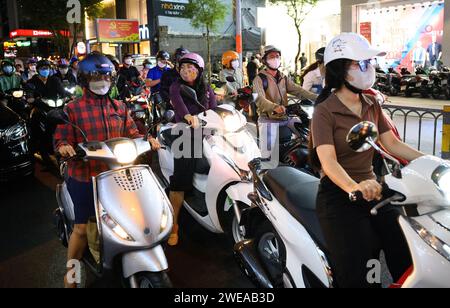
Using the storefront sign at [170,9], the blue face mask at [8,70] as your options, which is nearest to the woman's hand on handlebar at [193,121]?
the blue face mask at [8,70]

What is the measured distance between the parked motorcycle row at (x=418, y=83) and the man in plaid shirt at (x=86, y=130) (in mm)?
13521

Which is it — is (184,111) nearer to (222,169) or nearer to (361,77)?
(222,169)

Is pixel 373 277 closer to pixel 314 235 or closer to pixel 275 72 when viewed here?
pixel 314 235

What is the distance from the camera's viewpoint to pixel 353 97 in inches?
101

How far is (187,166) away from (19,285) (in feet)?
5.63

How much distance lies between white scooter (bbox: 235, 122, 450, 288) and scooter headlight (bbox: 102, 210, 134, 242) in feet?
2.61

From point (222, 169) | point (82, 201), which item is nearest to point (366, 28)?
point (222, 169)

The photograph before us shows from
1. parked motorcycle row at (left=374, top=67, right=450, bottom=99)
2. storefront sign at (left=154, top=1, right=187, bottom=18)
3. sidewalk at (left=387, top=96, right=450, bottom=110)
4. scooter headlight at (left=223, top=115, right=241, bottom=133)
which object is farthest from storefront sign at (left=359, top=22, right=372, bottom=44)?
scooter headlight at (left=223, top=115, right=241, bottom=133)

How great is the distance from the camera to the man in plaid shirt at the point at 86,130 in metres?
3.24

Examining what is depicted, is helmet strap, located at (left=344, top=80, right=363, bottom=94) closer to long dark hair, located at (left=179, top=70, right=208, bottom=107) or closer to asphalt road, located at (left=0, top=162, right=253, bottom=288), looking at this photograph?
asphalt road, located at (left=0, top=162, right=253, bottom=288)

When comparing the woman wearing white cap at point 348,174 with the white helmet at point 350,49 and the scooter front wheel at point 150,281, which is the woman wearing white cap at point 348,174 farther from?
the scooter front wheel at point 150,281

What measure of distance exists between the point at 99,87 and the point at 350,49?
5.82ft

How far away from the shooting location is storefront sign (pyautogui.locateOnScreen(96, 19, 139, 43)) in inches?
1090

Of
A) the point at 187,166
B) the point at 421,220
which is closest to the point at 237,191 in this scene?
the point at 187,166
